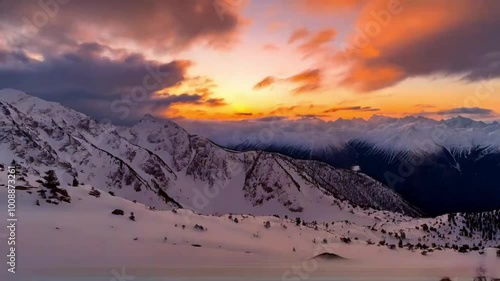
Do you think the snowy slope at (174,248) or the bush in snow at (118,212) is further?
the bush in snow at (118,212)

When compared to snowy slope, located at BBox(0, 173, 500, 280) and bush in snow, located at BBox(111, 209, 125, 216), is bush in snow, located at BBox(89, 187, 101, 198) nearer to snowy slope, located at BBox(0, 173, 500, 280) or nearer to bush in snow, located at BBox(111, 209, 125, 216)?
snowy slope, located at BBox(0, 173, 500, 280)

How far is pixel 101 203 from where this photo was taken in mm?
24688

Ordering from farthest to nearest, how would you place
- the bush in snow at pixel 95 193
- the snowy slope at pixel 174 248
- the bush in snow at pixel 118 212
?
the bush in snow at pixel 95 193 < the bush in snow at pixel 118 212 < the snowy slope at pixel 174 248

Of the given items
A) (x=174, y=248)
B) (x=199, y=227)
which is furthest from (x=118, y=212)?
(x=174, y=248)

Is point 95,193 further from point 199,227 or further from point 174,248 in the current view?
point 174,248

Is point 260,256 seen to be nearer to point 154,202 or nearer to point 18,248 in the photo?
point 18,248

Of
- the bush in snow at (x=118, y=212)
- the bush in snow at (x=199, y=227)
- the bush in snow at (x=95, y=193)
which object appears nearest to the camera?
the bush in snow at (x=118, y=212)

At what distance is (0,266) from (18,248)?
2375mm

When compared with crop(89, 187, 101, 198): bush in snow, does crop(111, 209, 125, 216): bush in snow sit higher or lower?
lower

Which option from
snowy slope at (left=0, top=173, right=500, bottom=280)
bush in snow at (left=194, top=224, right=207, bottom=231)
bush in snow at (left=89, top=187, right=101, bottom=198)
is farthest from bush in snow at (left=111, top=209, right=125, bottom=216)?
bush in snow at (left=194, top=224, right=207, bottom=231)

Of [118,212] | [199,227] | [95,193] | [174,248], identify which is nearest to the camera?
[174,248]

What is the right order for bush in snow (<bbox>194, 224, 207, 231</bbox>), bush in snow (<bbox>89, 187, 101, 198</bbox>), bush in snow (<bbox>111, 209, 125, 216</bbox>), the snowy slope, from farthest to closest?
bush in snow (<bbox>89, 187, 101, 198</bbox>) < bush in snow (<bbox>194, 224, 207, 231</bbox>) < bush in snow (<bbox>111, 209, 125, 216</bbox>) < the snowy slope

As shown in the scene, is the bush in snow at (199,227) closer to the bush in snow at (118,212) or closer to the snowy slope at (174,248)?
the snowy slope at (174,248)

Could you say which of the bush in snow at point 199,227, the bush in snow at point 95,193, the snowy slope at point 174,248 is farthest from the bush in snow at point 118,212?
the bush in snow at point 199,227
